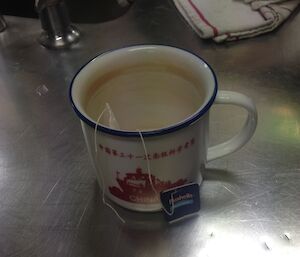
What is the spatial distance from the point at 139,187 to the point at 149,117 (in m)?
0.10

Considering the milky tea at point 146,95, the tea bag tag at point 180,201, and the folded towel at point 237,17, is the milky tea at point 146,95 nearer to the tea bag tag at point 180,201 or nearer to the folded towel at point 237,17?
the tea bag tag at point 180,201

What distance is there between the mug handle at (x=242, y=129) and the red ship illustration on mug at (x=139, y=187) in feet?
0.19

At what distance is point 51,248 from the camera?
460mm

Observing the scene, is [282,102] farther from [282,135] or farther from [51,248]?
[51,248]

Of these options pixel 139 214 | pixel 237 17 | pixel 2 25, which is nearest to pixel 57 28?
pixel 2 25

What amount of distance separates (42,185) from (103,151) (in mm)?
155

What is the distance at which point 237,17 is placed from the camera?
28.4 inches

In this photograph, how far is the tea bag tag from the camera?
43 centimetres

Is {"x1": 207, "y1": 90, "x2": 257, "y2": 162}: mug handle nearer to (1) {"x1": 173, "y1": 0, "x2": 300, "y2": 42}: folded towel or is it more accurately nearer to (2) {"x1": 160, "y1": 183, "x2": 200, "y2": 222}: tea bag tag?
(2) {"x1": 160, "y1": 183, "x2": 200, "y2": 222}: tea bag tag

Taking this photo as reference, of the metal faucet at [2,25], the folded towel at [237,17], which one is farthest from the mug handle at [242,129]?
the metal faucet at [2,25]

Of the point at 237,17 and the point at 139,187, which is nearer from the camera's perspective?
the point at 139,187

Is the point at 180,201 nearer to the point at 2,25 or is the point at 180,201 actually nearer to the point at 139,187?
the point at 139,187

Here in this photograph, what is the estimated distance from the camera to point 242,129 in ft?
1.50

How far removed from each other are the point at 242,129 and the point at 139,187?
0.39 ft
